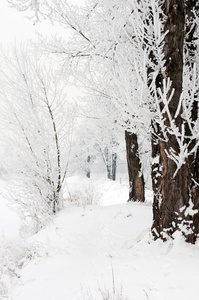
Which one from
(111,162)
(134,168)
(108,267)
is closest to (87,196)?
(134,168)

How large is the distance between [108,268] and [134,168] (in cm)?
481

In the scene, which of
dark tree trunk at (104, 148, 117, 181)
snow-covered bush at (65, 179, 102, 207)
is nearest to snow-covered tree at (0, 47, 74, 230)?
snow-covered bush at (65, 179, 102, 207)

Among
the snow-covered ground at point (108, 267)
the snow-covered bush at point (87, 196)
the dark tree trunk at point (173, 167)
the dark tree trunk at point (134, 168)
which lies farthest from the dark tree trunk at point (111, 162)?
the dark tree trunk at point (173, 167)

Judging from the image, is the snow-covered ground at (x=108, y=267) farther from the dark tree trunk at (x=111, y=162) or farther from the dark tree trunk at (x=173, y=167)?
the dark tree trunk at (x=111, y=162)

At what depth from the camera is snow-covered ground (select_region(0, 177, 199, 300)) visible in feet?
6.93

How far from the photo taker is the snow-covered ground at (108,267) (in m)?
2.11

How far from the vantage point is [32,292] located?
2404 millimetres

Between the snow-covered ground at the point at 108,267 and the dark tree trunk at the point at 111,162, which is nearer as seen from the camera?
the snow-covered ground at the point at 108,267

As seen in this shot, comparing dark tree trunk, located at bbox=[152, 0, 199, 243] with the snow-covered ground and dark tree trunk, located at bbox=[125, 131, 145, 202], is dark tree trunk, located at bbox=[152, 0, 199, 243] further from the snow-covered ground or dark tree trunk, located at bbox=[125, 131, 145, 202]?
dark tree trunk, located at bbox=[125, 131, 145, 202]

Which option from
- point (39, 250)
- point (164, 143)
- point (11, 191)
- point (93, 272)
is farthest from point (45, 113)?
point (93, 272)

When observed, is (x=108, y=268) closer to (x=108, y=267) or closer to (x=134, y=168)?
(x=108, y=267)

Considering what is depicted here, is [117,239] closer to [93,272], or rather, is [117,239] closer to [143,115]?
[93,272]

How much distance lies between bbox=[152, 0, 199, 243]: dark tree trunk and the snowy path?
11.8 inches

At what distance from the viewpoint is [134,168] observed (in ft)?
24.3
